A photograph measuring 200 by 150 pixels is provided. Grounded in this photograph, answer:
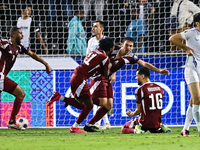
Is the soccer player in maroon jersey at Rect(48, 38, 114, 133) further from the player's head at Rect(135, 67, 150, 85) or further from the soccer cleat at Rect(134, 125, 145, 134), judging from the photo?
the soccer cleat at Rect(134, 125, 145, 134)

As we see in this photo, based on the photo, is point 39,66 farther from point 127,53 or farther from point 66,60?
point 127,53

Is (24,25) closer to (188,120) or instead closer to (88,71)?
(88,71)

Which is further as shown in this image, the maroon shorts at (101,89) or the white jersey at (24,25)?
the white jersey at (24,25)

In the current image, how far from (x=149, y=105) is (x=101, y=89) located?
1133 millimetres

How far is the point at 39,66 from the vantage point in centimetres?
827

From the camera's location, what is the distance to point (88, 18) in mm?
9453

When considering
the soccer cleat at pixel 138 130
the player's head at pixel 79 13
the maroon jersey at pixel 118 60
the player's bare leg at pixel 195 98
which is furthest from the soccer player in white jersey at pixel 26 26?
the player's bare leg at pixel 195 98

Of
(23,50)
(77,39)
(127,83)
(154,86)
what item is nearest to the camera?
(154,86)

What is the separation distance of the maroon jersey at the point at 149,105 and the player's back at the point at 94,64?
746mm

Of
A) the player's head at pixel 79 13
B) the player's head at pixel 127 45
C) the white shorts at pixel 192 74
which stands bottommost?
the white shorts at pixel 192 74

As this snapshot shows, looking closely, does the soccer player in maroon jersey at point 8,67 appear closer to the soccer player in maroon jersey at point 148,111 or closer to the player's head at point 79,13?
the soccer player in maroon jersey at point 148,111

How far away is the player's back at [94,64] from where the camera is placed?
6.10 m

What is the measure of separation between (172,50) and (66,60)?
2.51m

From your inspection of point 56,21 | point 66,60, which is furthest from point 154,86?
point 56,21
